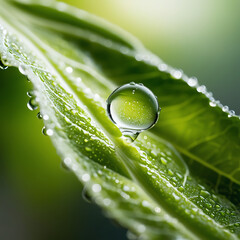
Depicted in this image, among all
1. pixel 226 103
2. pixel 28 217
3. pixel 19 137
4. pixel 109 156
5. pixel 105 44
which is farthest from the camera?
pixel 226 103

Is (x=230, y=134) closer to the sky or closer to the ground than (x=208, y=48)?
closer to the ground

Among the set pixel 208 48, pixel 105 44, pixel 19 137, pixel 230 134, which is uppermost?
pixel 208 48

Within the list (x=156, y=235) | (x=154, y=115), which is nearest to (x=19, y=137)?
(x=154, y=115)

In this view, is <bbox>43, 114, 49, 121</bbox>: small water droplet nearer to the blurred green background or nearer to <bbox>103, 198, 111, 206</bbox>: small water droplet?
<bbox>103, 198, 111, 206</bbox>: small water droplet

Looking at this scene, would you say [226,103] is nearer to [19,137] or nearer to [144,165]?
[19,137]

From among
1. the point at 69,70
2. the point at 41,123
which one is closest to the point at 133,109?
the point at 69,70

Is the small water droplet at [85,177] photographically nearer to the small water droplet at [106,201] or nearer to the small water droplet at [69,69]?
the small water droplet at [106,201]

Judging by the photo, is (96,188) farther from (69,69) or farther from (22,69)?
(69,69)
